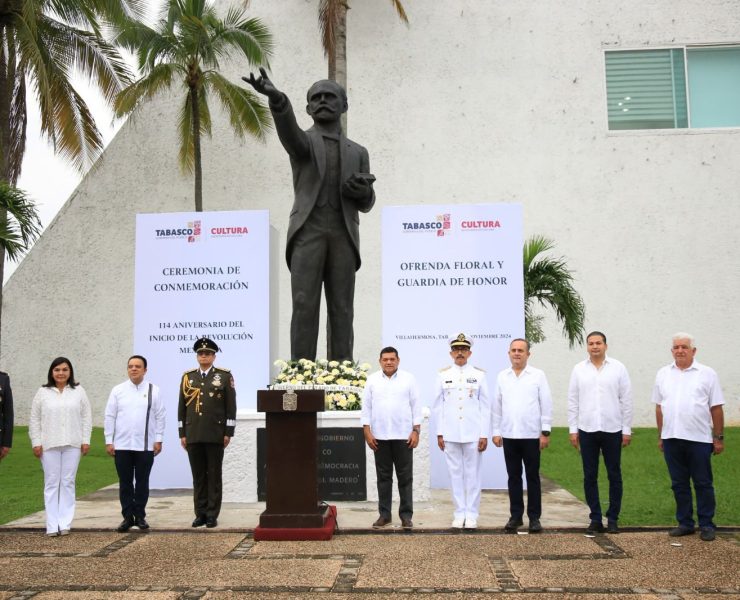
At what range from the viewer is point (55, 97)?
38.2 feet

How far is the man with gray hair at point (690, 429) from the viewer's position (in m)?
5.00

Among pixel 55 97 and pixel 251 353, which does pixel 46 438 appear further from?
pixel 55 97

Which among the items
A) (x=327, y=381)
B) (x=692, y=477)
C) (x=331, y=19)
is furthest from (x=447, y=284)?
(x=331, y=19)

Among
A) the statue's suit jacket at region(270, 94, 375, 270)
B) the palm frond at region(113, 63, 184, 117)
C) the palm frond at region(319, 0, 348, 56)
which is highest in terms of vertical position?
the palm frond at region(319, 0, 348, 56)

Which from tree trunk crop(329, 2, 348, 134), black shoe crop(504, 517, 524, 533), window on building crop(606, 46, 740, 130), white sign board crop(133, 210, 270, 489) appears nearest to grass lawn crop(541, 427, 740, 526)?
black shoe crop(504, 517, 524, 533)

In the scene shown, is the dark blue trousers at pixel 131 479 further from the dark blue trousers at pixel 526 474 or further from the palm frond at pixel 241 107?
the palm frond at pixel 241 107

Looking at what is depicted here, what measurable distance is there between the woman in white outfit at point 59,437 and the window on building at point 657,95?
36.1 ft

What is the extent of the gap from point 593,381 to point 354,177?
2.72 metres

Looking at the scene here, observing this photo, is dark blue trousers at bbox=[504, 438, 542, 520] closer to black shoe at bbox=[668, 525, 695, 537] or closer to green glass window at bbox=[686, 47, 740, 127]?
black shoe at bbox=[668, 525, 695, 537]

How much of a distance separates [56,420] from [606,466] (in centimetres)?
388

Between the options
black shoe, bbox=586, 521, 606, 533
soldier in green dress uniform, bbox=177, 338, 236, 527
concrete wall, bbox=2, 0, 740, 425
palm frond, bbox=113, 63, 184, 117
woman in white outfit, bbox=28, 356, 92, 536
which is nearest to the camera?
black shoe, bbox=586, 521, 606, 533

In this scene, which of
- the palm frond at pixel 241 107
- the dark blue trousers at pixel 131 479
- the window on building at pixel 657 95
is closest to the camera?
the dark blue trousers at pixel 131 479

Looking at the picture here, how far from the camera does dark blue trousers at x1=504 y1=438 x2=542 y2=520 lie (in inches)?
207

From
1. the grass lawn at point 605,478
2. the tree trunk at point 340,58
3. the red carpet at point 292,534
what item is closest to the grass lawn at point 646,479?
the grass lawn at point 605,478
